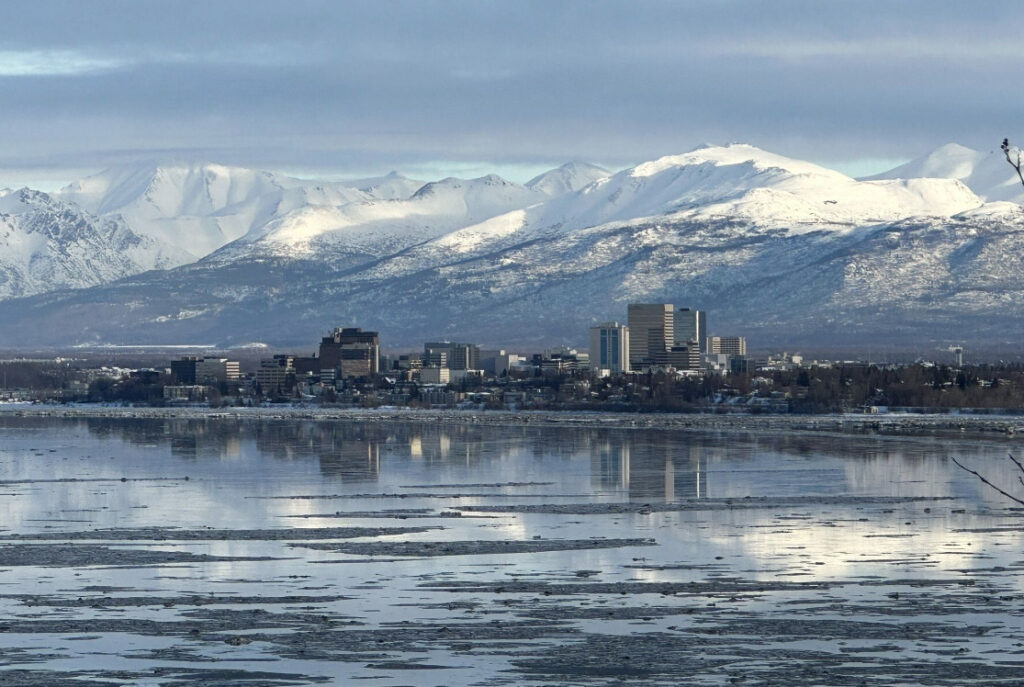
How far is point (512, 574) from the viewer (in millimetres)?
45125

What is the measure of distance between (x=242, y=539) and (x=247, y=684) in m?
20.1

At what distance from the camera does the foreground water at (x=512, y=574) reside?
34.4 m

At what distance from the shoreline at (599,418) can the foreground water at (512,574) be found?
34503 millimetres

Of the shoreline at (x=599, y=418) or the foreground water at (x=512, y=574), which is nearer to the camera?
the foreground water at (x=512, y=574)

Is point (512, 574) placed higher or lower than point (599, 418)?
lower

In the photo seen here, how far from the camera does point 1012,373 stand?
168m

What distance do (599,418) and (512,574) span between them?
9455 cm

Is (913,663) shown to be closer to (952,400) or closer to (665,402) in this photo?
(952,400)

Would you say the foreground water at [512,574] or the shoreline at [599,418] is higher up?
the shoreline at [599,418]

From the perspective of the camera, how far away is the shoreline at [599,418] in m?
116

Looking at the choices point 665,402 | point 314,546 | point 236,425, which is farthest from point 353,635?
point 665,402

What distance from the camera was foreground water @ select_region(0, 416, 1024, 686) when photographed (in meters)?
34.4

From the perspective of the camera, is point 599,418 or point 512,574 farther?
point 599,418

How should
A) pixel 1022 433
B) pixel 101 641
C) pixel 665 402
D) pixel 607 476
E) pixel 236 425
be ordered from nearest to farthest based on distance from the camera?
pixel 101 641 → pixel 607 476 → pixel 1022 433 → pixel 236 425 → pixel 665 402
